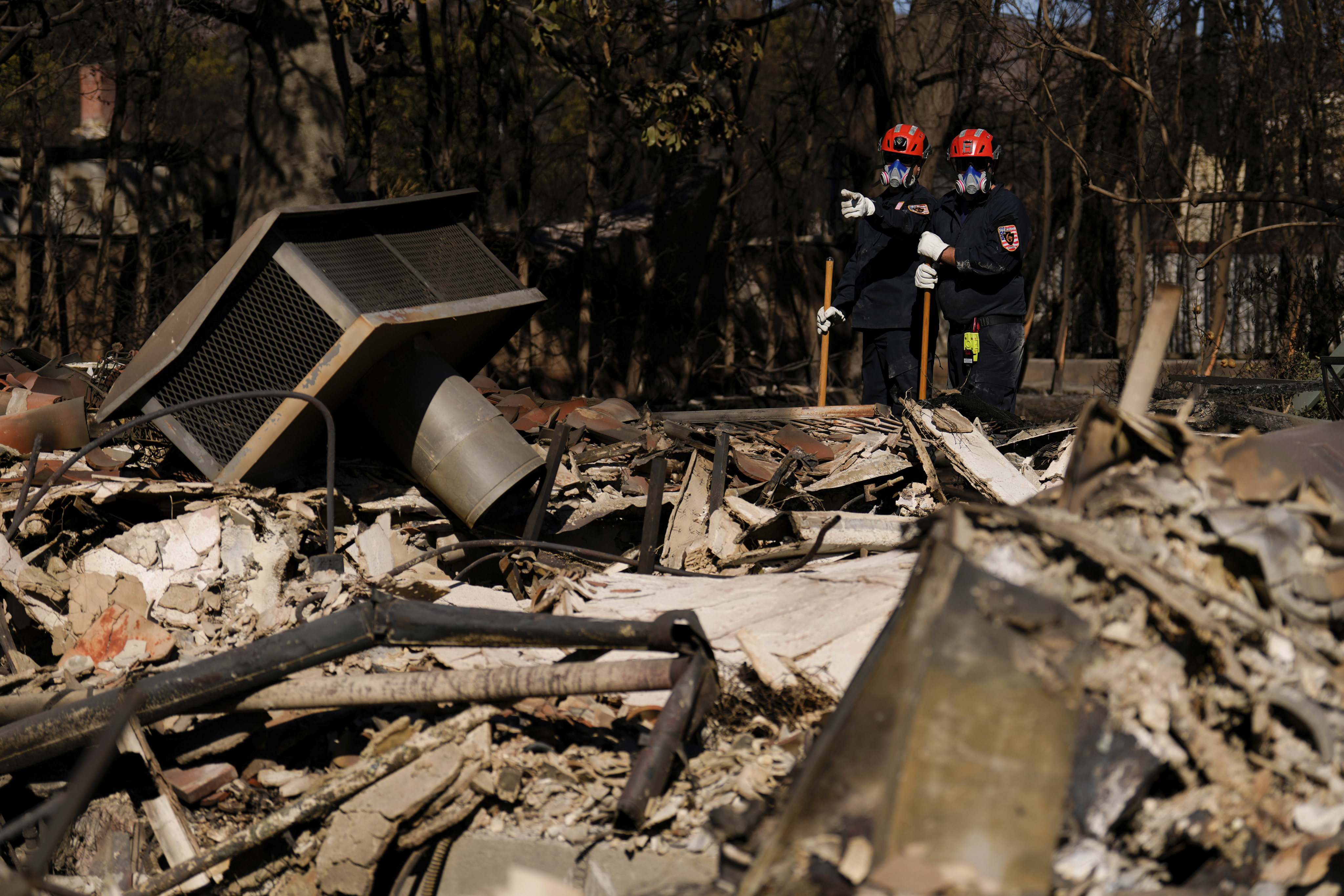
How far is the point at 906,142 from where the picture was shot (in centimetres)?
556

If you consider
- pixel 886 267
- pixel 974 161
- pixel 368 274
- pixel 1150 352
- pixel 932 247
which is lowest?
pixel 1150 352

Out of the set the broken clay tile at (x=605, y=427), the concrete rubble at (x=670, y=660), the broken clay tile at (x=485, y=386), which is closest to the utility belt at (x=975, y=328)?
the concrete rubble at (x=670, y=660)

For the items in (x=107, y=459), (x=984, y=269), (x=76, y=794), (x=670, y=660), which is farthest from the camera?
(x=984, y=269)

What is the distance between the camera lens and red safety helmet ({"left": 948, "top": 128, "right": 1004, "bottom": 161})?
17.4ft

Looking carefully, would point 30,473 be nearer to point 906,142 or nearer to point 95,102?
point 906,142

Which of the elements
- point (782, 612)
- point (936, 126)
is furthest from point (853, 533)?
point (936, 126)

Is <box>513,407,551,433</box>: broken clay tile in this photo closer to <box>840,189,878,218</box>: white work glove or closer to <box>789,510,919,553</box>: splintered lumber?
<box>789,510,919,553</box>: splintered lumber

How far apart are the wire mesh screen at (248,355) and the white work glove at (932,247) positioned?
10.8 feet

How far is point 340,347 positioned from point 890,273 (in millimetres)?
3513

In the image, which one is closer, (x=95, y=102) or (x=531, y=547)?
(x=531, y=547)

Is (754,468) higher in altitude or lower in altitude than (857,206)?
lower

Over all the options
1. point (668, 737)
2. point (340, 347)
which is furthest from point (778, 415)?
point (668, 737)

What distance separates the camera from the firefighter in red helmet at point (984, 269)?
208 inches

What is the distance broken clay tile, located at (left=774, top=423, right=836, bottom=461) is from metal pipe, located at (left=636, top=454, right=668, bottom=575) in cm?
94
